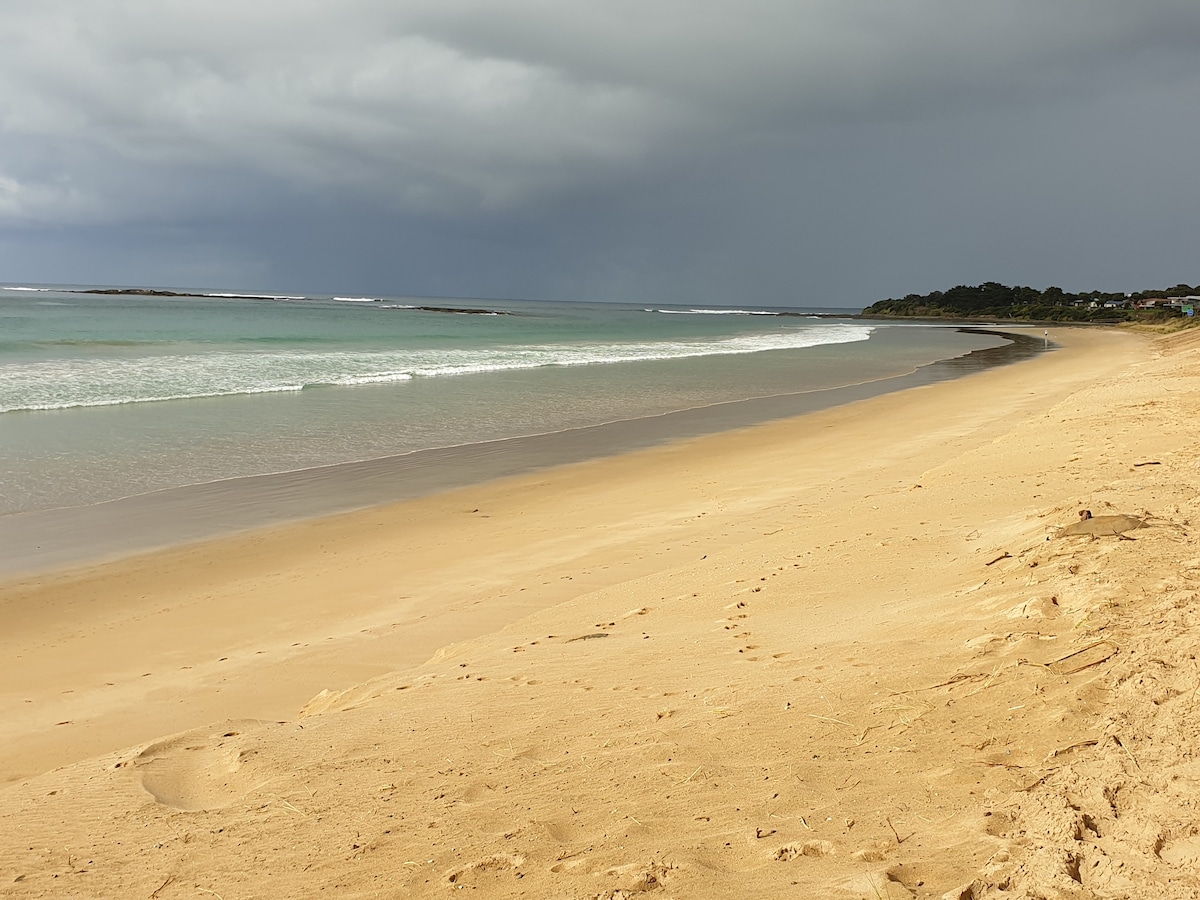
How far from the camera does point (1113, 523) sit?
5.22 meters

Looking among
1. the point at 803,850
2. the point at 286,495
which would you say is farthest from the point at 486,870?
the point at 286,495

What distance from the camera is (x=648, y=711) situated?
3.93 m

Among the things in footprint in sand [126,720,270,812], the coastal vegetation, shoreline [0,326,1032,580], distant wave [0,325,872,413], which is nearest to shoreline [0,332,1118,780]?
shoreline [0,326,1032,580]

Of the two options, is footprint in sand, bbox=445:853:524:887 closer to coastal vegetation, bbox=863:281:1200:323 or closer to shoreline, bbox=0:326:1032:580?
shoreline, bbox=0:326:1032:580

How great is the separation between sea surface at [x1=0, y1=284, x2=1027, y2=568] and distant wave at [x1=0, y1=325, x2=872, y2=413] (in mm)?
82

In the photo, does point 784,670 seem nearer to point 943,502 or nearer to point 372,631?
point 372,631

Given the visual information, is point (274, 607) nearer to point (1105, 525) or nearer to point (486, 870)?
point (486, 870)

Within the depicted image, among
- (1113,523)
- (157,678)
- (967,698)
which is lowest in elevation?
(157,678)

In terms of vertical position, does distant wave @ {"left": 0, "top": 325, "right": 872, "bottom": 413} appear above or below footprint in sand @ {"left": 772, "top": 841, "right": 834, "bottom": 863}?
above

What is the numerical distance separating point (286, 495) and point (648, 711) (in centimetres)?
804

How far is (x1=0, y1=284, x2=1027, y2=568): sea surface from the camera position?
12.4 m

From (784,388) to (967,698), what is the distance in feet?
71.9

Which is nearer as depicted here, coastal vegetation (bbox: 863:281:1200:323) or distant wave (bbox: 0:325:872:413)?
distant wave (bbox: 0:325:872:413)

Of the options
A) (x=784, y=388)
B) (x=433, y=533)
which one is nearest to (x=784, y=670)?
(x=433, y=533)
